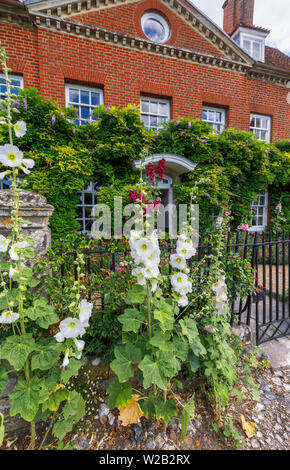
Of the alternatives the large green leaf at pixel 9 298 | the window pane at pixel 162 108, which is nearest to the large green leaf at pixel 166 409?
the large green leaf at pixel 9 298

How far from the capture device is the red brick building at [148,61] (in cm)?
553

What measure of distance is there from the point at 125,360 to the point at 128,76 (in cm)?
745

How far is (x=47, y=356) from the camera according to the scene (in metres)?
1.49

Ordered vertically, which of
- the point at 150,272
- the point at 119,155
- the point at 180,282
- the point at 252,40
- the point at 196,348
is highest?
the point at 252,40

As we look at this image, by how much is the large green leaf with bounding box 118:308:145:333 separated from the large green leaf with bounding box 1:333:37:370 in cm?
61

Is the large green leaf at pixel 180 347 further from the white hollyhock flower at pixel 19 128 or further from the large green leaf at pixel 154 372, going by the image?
the white hollyhock flower at pixel 19 128

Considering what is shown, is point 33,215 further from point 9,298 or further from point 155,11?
point 155,11

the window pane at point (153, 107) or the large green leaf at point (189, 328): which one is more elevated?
the window pane at point (153, 107)

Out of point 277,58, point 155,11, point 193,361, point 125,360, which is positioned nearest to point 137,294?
point 125,360

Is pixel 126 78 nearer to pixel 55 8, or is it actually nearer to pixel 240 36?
pixel 55 8

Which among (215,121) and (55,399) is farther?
(215,121)

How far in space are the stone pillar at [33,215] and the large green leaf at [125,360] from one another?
119cm

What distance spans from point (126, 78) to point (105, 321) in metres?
6.98

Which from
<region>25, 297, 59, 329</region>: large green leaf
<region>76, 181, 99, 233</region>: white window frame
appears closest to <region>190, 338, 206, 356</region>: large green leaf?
<region>25, 297, 59, 329</region>: large green leaf
